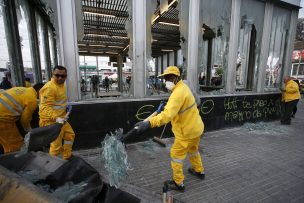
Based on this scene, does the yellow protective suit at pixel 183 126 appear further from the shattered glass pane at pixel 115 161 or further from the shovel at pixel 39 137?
the shovel at pixel 39 137

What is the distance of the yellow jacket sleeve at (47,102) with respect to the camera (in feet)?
10.3

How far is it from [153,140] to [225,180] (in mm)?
2173

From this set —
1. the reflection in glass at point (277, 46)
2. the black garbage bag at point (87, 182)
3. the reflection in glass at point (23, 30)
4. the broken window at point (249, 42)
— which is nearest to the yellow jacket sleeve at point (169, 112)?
the black garbage bag at point (87, 182)

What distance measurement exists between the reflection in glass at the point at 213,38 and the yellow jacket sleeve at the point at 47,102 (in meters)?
4.12

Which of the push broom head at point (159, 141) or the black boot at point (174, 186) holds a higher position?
the push broom head at point (159, 141)

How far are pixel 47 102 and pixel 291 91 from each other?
306 inches

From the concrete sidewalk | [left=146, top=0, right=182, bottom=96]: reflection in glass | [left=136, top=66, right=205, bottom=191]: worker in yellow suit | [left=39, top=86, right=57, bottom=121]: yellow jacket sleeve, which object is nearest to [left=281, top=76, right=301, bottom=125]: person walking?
the concrete sidewalk

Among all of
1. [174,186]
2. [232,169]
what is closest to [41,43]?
[174,186]

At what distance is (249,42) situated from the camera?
23.4ft

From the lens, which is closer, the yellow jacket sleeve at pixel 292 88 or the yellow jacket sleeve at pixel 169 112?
the yellow jacket sleeve at pixel 169 112

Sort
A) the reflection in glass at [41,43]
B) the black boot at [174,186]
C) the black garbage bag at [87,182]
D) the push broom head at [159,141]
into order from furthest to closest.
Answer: the reflection in glass at [41,43] < the push broom head at [159,141] < the black boot at [174,186] < the black garbage bag at [87,182]

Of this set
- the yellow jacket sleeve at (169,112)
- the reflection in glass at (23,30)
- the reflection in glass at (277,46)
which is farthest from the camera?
the reflection in glass at (277,46)

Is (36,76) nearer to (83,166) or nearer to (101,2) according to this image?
(101,2)

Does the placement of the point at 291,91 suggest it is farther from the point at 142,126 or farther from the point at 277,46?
the point at 142,126
